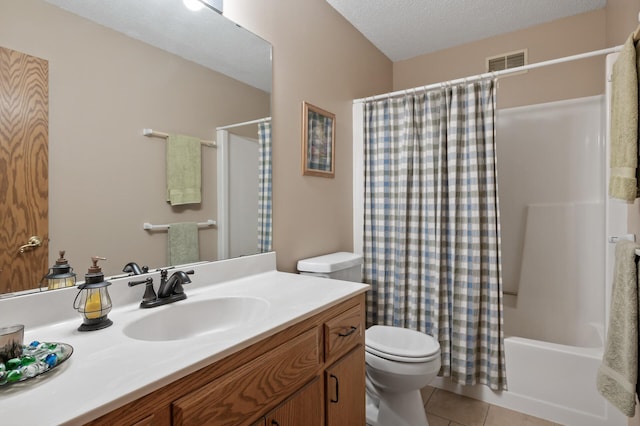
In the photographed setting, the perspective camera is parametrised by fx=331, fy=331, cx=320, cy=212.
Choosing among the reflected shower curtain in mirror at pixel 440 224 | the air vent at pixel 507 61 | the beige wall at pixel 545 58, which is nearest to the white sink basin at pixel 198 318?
the reflected shower curtain in mirror at pixel 440 224

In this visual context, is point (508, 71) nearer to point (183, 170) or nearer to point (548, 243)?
point (548, 243)

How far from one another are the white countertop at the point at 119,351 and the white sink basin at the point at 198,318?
3cm

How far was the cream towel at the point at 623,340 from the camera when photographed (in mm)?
1153

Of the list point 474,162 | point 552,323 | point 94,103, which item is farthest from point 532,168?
point 94,103

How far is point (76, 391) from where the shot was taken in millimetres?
607

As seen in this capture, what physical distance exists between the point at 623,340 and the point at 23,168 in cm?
204

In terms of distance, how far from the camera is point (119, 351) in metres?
0.78

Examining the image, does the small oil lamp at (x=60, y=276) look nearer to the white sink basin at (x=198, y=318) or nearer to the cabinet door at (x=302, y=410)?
the white sink basin at (x=198, y=318)

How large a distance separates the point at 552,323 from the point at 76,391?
2686 millimetres

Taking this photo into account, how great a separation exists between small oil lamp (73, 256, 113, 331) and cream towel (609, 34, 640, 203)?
5.60 feet

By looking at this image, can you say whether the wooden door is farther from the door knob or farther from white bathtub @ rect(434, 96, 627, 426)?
white bathtub @ rect(434, 96, 627, 426)

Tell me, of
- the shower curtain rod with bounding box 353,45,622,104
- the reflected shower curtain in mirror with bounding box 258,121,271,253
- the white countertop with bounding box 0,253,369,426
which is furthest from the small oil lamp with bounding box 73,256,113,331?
the shower curtain rod with bounding box 353,45,622,104

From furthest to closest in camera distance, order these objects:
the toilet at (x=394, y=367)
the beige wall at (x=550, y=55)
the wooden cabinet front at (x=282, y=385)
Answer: the beige wall at (x=550, y=55) < the toilet at (x=394, y=367) < the wooden cabinet front at (x=282, y=385)

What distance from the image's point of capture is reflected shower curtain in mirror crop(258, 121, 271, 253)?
1.67 m
